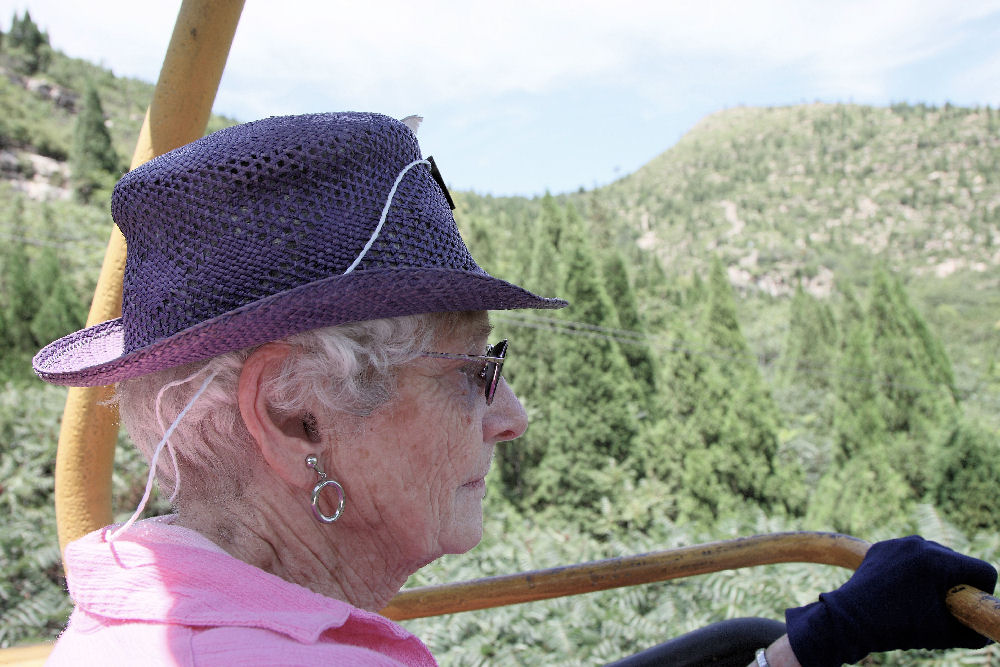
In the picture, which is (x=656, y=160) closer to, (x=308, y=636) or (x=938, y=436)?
(x=938, y=436)

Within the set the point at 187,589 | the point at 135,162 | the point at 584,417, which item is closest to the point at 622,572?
the point at 187,589

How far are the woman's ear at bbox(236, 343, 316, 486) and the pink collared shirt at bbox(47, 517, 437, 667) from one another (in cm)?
13

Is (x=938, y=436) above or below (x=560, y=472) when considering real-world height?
above

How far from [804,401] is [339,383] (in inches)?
951

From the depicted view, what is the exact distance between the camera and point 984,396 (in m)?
20.8

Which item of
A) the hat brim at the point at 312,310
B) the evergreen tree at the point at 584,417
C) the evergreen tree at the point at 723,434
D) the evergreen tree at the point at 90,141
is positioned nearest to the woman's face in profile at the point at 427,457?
the hat brim at the point at 312,310

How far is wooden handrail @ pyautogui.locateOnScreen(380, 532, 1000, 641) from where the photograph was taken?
1489 mm

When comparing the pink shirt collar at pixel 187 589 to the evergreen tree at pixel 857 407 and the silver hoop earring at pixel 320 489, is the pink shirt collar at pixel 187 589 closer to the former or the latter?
the silver hoop earring at pixel 320 489

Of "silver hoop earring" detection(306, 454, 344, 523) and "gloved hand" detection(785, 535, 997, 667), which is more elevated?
"silver hoop earring" detection(306, 454, 344, 523)

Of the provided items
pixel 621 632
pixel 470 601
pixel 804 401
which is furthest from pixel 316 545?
pixel 804 401

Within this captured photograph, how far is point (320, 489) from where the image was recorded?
0.99 m

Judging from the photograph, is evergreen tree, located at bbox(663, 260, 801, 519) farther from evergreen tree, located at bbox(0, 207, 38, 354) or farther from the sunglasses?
evergreen tree, located at bbox(0, 207, 38, 354)

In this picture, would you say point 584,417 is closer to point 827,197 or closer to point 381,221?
point 381,221

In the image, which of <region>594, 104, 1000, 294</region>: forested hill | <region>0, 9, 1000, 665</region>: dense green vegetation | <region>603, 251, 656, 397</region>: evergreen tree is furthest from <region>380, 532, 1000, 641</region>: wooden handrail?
<region>594, 104, 1000, 294</region>: forested hill
